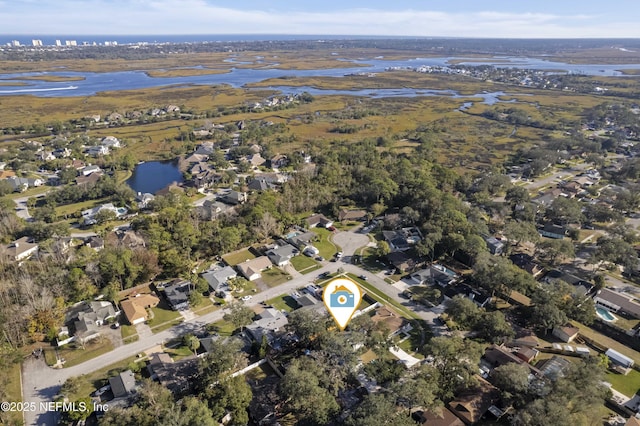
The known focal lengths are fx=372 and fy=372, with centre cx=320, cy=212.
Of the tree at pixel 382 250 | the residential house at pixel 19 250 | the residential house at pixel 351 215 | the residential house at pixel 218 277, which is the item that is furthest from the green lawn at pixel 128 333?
the residential house at pixel 351 215

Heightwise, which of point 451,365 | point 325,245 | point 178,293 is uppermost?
point 451,365

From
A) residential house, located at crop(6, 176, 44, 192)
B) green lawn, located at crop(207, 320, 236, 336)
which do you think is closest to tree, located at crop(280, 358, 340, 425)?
green lawn, located at crop(207, 320, 236, 336)

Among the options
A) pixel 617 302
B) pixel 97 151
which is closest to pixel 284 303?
pixel 617 302

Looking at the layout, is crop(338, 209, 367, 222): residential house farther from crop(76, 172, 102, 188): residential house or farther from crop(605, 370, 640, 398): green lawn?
crop(76, 172, 102, 188): residential house

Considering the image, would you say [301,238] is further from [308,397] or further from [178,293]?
[308,397]

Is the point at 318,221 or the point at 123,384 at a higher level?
the point at 318,221

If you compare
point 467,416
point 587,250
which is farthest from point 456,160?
point 467,416

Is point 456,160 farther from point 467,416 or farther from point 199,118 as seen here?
point 199,118
